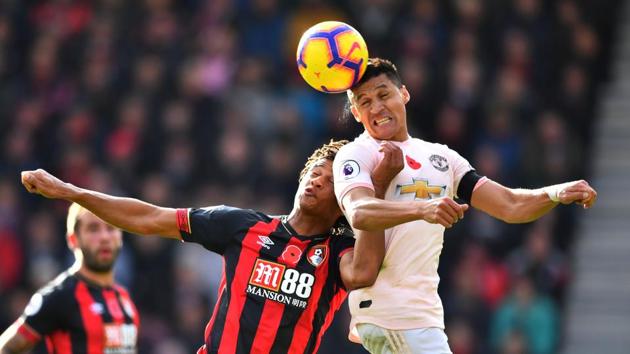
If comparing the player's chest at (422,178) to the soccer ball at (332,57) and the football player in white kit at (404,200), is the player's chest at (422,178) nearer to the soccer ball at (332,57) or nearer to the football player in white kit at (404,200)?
the football player in white kit at (404,200)

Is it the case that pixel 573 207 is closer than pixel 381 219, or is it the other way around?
pixel 381 219

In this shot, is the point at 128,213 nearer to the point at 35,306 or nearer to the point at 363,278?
the point at 363,278

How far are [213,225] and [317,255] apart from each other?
634 millimetres

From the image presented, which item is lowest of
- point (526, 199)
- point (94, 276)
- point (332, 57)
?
point (94, 276)

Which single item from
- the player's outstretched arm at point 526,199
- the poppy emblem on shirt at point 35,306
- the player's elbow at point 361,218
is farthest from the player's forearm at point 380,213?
the poppy emblem on shirt at point 35,306

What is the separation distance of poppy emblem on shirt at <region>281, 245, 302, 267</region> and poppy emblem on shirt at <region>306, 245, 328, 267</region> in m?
0.06

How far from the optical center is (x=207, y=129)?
48.2 feet

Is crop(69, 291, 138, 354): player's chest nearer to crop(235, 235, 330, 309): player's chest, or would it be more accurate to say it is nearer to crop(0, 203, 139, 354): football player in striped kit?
crop(0, 203, 139, 354): football player in striped kit

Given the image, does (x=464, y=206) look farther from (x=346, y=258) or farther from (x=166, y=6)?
(x=166, y=6)

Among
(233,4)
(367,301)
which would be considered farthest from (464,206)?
(233,4)

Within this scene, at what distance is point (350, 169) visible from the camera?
270 inches

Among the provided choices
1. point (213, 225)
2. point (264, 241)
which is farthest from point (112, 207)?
point (264, 241)

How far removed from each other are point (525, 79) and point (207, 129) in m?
3.92

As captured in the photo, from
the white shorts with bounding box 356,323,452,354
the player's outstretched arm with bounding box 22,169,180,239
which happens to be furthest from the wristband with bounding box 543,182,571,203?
the player's outstretched arm with bounding box 22,169,180,239
